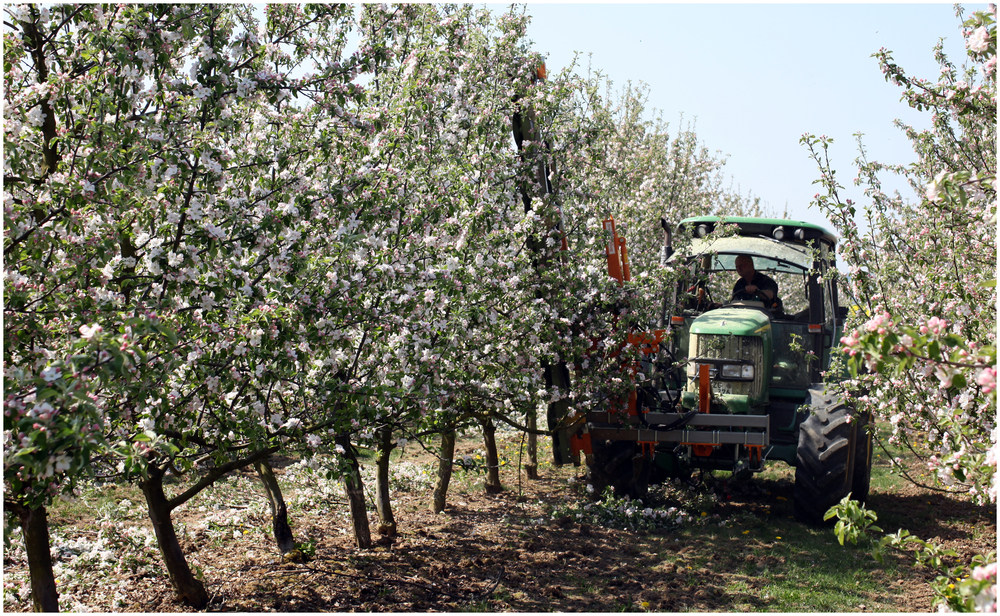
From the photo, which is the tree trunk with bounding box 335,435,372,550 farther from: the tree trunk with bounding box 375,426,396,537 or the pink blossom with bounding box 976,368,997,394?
the pink blossom with bounding box 976,368,997,394

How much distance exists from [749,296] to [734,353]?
109 centimetres

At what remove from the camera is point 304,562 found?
20.3 ft

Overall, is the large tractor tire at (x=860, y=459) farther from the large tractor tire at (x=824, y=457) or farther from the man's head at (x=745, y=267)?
the man's head at (x=745, y=267)

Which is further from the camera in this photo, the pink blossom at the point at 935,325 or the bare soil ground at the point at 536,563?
the bare soil ground at the point at 536,563

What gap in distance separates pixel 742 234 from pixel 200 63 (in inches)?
233

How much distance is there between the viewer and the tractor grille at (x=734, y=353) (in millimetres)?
7465

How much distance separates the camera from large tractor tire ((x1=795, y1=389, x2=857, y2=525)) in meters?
6.85

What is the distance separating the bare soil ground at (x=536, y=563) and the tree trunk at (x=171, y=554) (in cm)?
9

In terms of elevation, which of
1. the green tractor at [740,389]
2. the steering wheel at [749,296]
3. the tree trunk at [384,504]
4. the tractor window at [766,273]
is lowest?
the tree trunk at [384,504]

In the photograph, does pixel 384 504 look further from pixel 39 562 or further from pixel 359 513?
pixel 39 562

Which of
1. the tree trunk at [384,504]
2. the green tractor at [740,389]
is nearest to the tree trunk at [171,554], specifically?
the tree trunk at [384,504]

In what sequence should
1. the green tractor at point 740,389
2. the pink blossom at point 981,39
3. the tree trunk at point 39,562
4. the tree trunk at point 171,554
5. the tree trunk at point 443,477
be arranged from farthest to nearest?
the tree trunk at point 443,477 < the green tractor at point 740,389 < the tree trunk at point 171,554 < the tree trunk at point 39,562 < the pink blossom at point 981,39

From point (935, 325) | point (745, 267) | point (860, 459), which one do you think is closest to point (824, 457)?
point (860, 459)

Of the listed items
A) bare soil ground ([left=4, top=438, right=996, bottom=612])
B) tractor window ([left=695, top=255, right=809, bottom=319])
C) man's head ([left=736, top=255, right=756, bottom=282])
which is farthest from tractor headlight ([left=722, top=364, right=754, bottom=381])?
bare soil ground ([left=4, top=438, right=996, bottom=612])
